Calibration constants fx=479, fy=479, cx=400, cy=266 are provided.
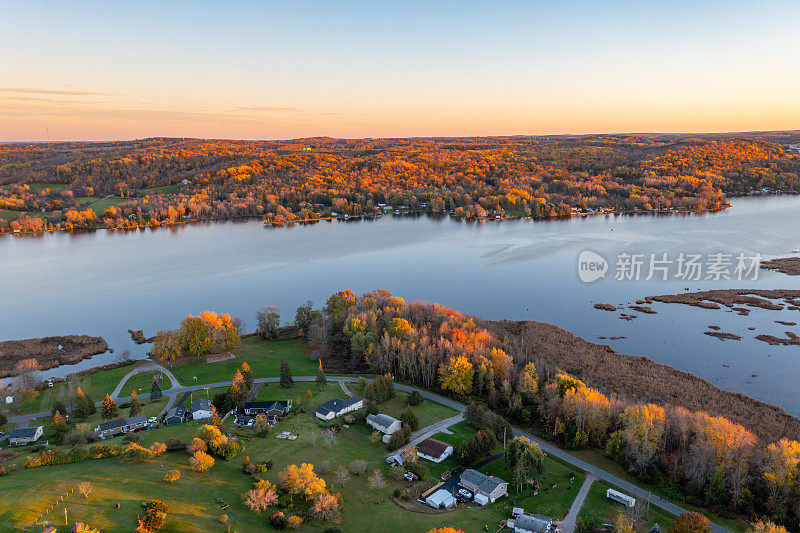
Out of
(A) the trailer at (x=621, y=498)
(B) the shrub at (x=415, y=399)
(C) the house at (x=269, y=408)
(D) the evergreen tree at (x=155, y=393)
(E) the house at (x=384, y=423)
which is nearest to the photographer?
(A) the trailer at (x=621, y=498)

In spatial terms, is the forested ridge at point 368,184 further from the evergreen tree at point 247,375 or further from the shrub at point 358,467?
the shrub at point 358,467

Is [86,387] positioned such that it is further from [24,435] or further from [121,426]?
[121,426]

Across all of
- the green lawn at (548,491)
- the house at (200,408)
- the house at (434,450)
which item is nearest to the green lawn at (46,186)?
the house at (200,408)

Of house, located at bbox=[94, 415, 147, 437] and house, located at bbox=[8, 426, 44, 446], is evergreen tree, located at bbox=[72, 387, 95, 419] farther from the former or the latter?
house, located at bbox=[94, 415, 147, 437]

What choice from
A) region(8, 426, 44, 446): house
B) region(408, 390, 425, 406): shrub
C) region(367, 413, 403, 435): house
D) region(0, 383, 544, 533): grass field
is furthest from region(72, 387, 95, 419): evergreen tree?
region(408, 390, 425, 406): shrub

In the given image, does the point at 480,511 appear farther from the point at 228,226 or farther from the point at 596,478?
the point at 228,226

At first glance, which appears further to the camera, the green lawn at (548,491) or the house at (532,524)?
the green lawn at (548,491)

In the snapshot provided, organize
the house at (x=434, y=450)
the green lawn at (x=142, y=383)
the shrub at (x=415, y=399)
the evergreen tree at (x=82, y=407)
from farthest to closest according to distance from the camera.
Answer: the green lawn at (x=142, y=383)
the shrub at (x=415, y=399)
the evergreen tree at (x=82, y=407)
the house at (x=434, y=450)
